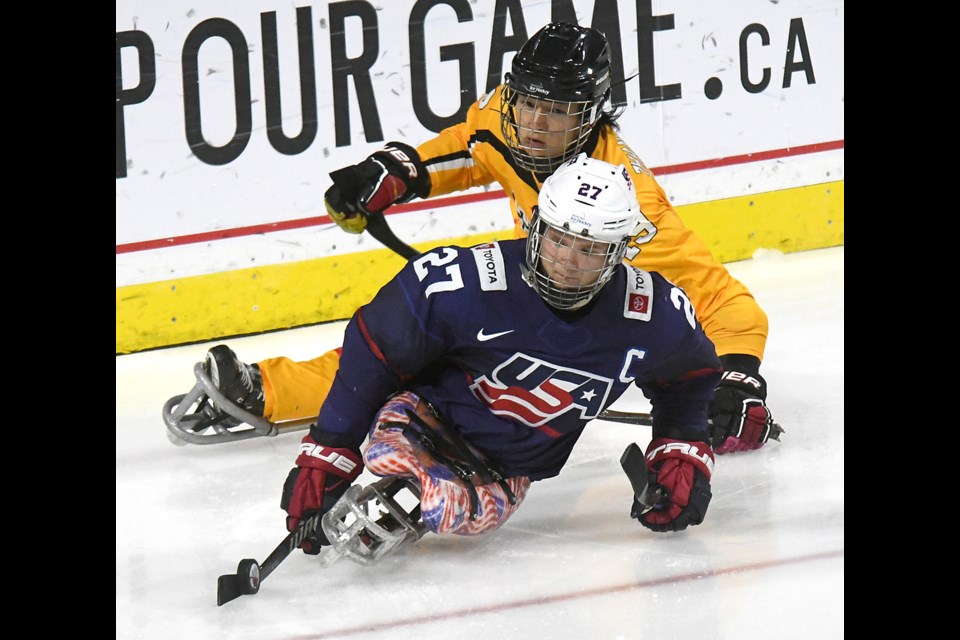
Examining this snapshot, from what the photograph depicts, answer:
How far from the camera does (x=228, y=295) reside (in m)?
4.98

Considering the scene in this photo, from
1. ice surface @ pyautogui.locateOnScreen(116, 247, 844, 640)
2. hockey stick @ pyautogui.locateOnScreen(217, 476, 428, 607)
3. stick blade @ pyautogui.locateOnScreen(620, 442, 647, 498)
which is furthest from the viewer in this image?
stick blade @ pyautogui.locateOnScreen(620, 442, 647, 498)

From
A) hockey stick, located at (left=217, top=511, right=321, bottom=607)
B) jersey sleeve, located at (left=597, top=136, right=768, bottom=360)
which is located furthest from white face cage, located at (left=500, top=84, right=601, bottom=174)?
hockey stick, located at (left=217, top=511, right=321, bottom=607)

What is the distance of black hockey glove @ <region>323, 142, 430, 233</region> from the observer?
409cm

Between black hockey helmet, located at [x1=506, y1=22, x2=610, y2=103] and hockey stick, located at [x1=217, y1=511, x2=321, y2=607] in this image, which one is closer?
hockey stick, located at [x1=217, y1=511, x2=321, y2=607]

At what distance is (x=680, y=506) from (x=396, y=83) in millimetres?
2198

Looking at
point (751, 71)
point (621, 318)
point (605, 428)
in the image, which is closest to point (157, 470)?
point (605, 428)

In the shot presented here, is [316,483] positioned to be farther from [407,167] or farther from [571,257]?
[407,167]

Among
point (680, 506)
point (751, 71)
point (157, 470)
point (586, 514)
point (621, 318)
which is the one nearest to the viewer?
point (621, 318)

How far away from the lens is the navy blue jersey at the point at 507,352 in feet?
10.1

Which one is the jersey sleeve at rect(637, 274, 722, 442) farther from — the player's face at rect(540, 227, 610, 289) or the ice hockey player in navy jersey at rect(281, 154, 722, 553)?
the player's face at rect(540, 227, 610, 289)

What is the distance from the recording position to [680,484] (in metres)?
3.34

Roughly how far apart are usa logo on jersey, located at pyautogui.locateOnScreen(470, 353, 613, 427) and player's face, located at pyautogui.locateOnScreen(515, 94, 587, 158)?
0.69 metres

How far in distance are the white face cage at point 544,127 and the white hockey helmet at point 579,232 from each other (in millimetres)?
569

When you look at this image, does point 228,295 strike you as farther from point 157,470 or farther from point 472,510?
point 472,510
